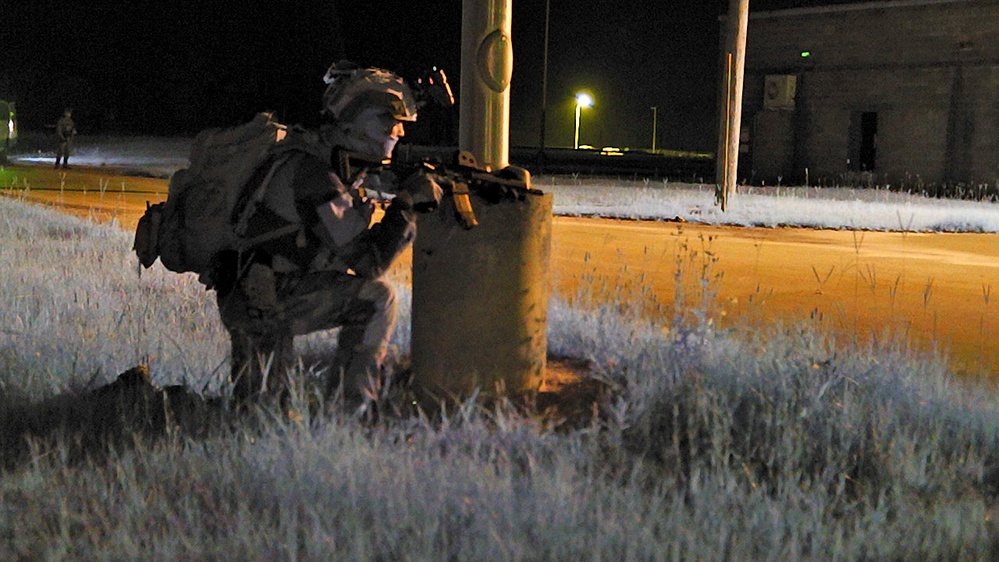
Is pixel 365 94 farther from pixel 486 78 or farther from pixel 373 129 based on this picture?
pixel 486 78

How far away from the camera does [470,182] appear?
15.6 feet

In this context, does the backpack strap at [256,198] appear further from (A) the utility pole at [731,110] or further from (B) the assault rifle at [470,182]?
(A) the utility pole at [731,110]

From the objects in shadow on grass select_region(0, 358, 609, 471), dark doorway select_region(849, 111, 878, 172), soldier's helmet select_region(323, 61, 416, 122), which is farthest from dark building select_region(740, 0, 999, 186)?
soldier's helmet select_region(323, 61, 416, 122)

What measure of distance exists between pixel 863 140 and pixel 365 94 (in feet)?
94.4

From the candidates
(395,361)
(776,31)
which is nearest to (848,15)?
(776,31)

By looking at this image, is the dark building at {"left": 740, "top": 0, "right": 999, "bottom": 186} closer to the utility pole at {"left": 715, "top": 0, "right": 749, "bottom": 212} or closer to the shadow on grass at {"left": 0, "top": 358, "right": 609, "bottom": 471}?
the utility pole at {"left": 715, "top": 0, "right": 749, "bottom": 212}

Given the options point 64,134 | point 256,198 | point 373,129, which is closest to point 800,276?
point 373,129

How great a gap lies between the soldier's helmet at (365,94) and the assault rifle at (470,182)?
0.25 metres

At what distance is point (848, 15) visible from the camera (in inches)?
1205

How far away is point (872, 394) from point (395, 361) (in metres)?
2.24

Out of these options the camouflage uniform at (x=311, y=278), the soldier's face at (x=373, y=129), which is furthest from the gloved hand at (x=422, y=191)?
the soldier's face at (x=373, y=129)

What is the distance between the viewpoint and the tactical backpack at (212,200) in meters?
4.43

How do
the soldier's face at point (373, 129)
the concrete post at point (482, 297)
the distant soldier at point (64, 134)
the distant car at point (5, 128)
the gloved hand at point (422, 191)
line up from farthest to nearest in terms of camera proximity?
the distant car at point (5, 128)
the distant soldier at point (64, 134)
the concrete post at point (482, 297)
the soldier's face at point (373, 129)
the gloved hand at point (422, 191)

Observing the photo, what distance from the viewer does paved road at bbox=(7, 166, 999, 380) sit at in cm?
775
